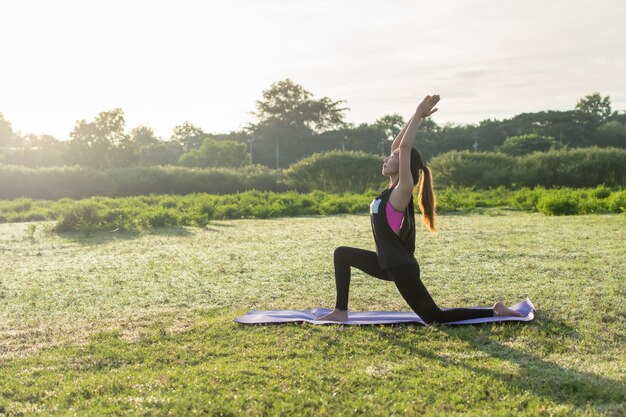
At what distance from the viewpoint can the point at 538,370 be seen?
→ 12.0ft

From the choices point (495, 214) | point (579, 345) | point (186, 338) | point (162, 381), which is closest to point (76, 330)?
point (186, 338)

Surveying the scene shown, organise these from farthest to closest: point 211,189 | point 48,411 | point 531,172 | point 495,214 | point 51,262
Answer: point 211,189, point 531,172, point 495,214, point 51,262, point 48,411

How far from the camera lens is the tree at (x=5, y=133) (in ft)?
291

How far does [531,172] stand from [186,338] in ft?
70.2

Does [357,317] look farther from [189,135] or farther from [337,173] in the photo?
[189,135]

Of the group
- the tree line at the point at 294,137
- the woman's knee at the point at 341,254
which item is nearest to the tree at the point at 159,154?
the tree line at the point at 294,137

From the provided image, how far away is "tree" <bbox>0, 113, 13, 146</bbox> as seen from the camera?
291 ft

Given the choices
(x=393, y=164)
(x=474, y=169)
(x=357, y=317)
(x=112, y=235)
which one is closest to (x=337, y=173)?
(x=474, y=169)

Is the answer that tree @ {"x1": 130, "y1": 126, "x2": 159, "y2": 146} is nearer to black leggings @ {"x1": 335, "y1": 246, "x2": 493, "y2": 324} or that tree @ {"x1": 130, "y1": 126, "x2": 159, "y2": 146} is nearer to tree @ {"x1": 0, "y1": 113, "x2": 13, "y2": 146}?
tree @ {"x1": 0, "y1": 113, "x2": 13, "y2": 146}

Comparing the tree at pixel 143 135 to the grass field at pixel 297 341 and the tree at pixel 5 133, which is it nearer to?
the tree at pixel 5 133

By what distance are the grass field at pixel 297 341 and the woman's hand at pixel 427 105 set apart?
60.7 inches

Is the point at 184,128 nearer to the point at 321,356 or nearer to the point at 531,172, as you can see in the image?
the point at 531,172

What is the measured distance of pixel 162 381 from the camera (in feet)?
11.6

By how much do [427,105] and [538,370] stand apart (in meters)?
1.94
